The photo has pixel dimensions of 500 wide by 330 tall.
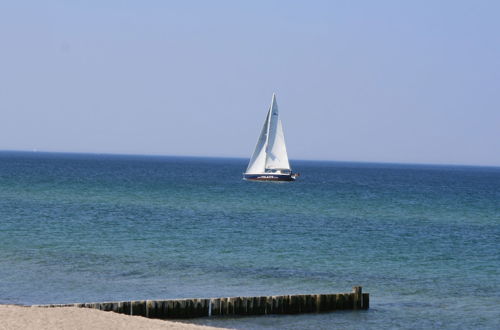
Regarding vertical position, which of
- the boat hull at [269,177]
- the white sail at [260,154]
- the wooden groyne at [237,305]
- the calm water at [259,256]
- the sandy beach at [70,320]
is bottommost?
the calm water at [259,256]

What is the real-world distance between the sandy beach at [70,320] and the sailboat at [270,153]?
98228mm

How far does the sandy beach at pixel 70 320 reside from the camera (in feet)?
78.2

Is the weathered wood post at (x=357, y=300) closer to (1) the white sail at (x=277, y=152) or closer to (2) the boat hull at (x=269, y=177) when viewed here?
(1) the white sail at (x=277, y=152)

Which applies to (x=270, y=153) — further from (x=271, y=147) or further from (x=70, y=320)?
(x=70, y=320)

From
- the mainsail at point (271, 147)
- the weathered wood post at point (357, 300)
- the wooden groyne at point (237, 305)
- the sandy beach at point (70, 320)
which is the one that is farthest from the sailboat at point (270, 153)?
the sandy beach at point (70, 320)

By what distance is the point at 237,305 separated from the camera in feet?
97.5

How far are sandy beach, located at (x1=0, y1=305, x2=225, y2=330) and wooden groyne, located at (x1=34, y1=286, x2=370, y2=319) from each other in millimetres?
1607

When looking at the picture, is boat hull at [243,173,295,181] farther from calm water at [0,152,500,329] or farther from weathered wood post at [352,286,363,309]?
weathered wood post at [352,286,363,309]

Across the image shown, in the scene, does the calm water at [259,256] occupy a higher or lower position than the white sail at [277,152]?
lower

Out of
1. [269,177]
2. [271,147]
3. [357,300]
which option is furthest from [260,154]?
[357,300]

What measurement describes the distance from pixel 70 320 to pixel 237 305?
23.0ft

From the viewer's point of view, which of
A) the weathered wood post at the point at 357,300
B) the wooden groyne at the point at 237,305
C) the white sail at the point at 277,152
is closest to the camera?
the wooden groyne at the point at 237,305

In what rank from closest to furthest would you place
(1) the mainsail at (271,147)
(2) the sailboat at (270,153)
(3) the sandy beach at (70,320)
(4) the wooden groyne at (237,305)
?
1. (3) the sandy beach at (70,320)
2. (4) the wooden groyne at (237,305)
3. (1) the mainsail at (271,147)
4. (2) the sailboat at (270,153)

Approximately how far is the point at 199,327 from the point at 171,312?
3.42 m
